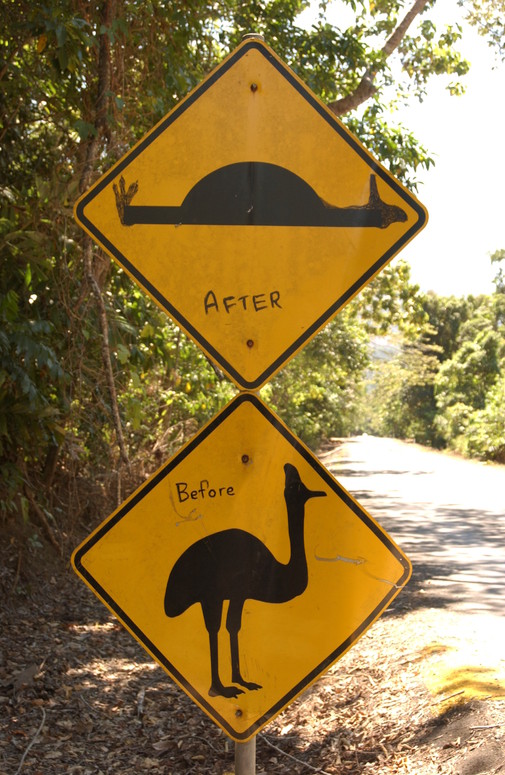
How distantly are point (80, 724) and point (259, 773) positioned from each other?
3.67ft

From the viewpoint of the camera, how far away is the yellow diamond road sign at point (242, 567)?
8.22 feet

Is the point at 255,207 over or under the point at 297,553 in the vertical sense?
over

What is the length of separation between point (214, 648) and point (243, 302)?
1.01m

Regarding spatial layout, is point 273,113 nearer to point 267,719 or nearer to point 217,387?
point 267,719

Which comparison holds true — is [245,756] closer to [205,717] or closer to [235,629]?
[235,629]

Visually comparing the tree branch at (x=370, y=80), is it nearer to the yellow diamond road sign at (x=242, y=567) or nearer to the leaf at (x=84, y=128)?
the leaf at (x=84, y=128)

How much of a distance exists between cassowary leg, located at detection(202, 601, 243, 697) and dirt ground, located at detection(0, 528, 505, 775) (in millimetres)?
1772

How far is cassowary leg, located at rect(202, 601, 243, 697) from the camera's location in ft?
8.23

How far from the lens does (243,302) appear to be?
255 cm

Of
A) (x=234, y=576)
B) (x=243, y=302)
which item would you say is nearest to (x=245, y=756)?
(x=234, y=576)

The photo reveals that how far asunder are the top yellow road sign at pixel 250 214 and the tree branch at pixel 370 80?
26.8ft

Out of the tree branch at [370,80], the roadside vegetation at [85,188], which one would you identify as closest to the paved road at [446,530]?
the roadside vegetation at [85,188]

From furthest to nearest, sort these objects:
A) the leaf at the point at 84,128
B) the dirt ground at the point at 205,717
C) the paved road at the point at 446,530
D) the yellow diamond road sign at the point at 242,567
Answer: the paved road at the point at 446,530, the leaf at the point at 84,128, the dirt ground at the point at 205,717, the yellow diamond road sign at the point at 242,567

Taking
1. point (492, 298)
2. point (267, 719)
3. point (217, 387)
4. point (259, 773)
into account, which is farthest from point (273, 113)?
point (492, 298)
